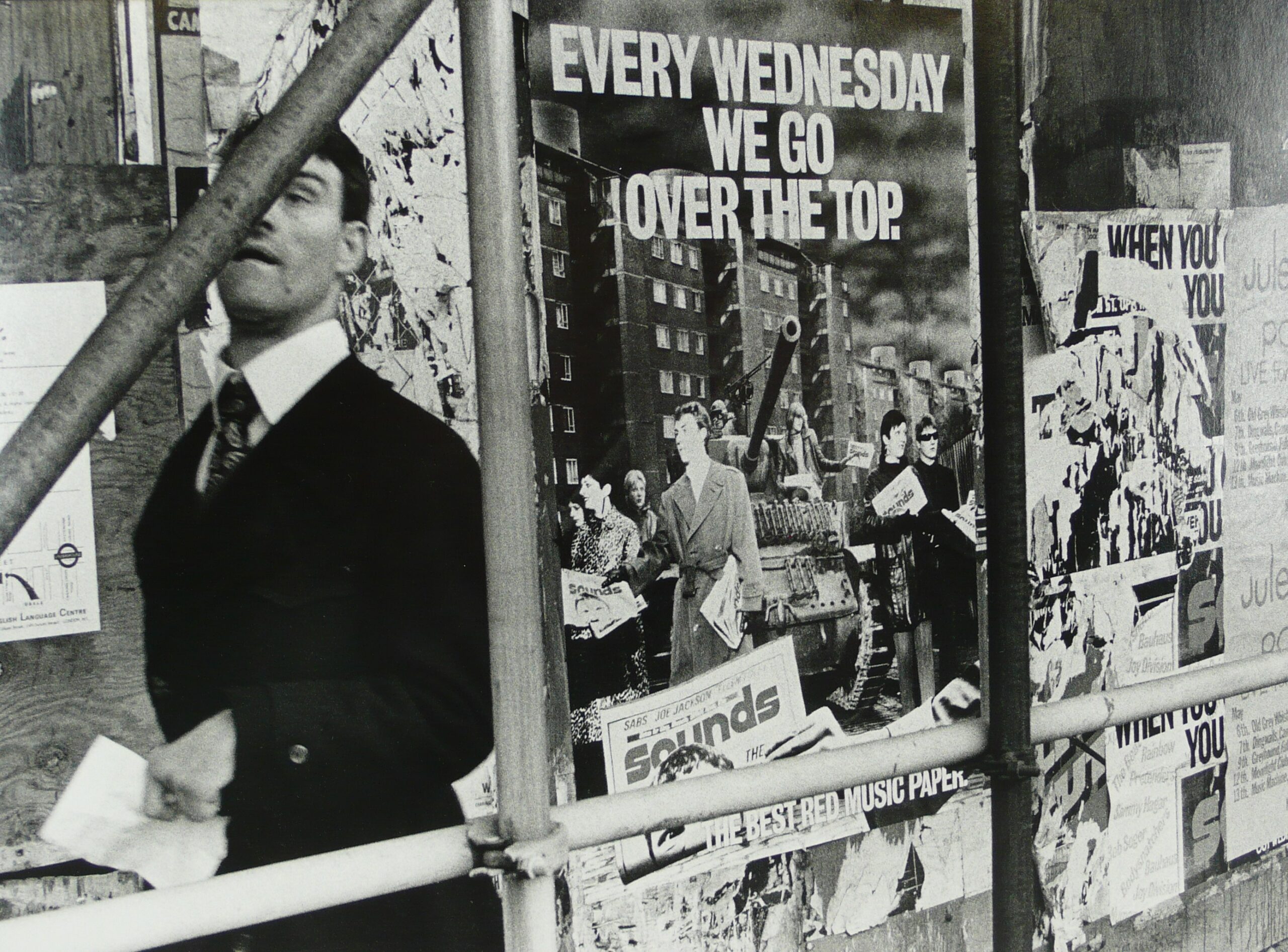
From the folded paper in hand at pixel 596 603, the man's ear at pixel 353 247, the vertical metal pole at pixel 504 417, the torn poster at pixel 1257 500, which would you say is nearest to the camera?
the vertical metal pole at pixel 504 417

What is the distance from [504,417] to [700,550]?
1.06 m

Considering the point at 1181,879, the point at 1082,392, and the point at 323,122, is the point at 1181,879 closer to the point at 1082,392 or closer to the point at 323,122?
the point at 1082,392

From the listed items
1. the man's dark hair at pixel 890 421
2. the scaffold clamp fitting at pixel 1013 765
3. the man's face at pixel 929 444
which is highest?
the man's dark hair at pixel 890 421

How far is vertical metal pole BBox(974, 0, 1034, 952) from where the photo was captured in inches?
69.1

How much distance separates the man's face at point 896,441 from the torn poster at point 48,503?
1.59 m

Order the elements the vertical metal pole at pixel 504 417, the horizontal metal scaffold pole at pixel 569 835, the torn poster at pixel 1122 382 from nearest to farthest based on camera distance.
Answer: the horizontal metal scaffold pole at pixel 569 835 → the vertical metal pole at pixel 504 417 → the torn poster at pixel 1122 382

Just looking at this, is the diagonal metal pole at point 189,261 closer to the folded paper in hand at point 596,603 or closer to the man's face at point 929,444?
the folded paper in hand at point 596,603

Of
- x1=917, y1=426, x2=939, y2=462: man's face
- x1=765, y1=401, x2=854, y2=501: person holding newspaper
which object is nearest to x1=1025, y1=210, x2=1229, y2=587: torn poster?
x1=917, y1=426, x2=939, y2=462: man's face

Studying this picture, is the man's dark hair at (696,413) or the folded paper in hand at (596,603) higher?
the man's dark hair at (696,413)

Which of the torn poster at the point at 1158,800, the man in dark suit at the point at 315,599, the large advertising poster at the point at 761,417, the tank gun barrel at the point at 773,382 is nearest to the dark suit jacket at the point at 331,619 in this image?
the man in dark suit at the point at 315,599

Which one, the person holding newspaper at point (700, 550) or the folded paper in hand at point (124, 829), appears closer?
the folded paper in hand at point (124, 829)

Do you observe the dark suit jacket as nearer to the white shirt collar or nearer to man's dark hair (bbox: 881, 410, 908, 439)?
the white shirt collar

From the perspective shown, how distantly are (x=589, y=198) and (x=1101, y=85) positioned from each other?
1.42 meters

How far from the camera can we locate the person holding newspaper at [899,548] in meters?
2.57
